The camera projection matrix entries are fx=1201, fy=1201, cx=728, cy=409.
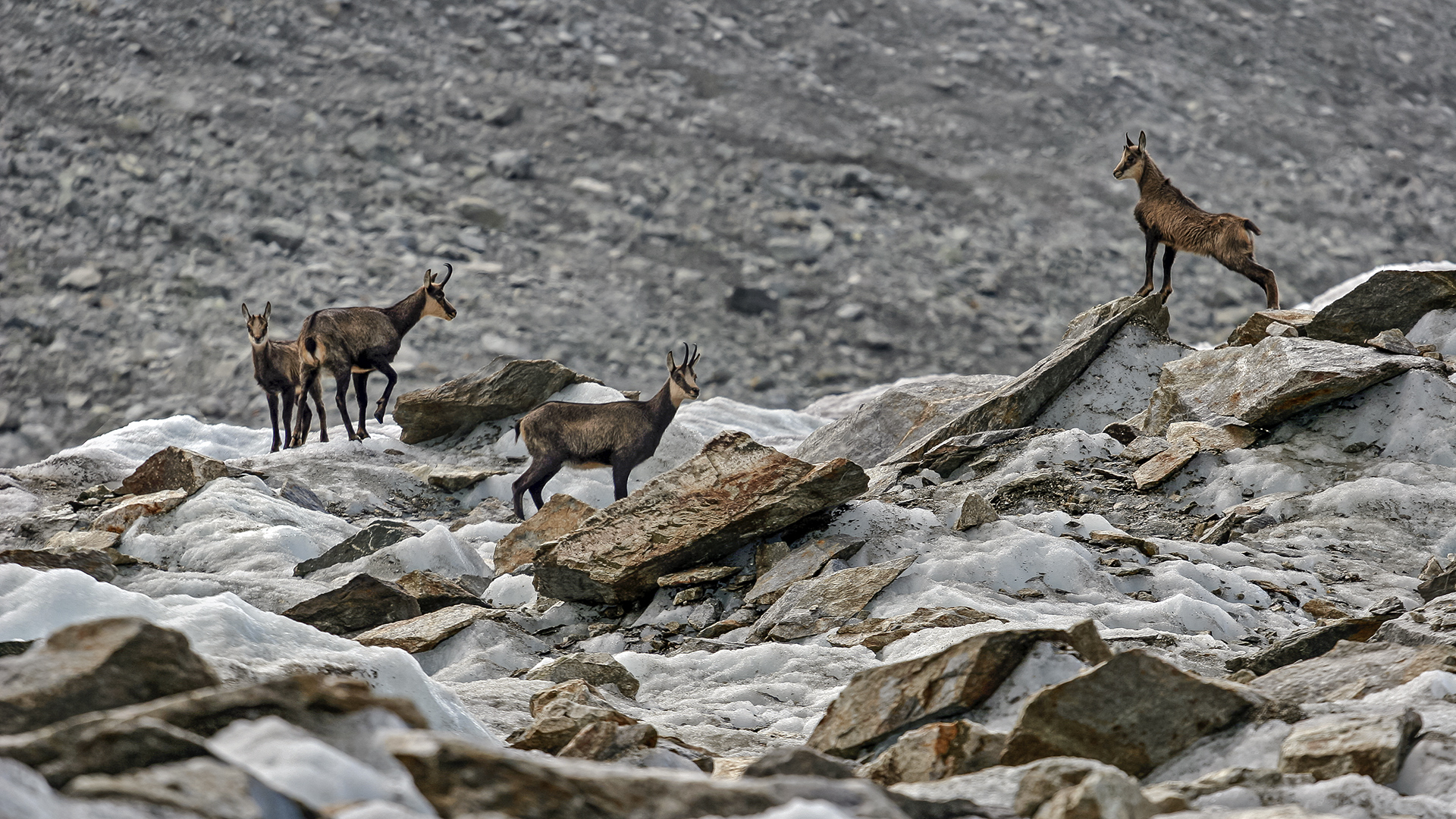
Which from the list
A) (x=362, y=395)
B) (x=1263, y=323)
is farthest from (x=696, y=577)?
(x=362, y=395)

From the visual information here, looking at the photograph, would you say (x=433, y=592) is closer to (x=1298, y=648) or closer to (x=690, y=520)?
(x=690, y=520)

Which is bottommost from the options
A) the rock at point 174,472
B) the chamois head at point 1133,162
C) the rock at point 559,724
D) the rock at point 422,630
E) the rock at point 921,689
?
the rock at point 174,472

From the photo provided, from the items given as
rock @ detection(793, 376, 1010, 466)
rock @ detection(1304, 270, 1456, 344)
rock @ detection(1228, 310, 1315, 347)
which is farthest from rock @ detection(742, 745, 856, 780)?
rock @ detection(1228, 310, 1315, 347)

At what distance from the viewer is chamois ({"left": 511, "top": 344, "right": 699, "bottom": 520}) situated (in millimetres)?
11266

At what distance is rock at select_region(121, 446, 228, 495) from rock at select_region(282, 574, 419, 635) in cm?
396

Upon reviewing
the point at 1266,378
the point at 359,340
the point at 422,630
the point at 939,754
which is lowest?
the point at 359,340

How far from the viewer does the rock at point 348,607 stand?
7.08 m

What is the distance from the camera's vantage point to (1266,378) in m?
8.72

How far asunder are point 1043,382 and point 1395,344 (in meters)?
2.62

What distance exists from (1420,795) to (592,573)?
16.7ft

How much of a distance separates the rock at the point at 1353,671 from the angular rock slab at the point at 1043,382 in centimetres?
517

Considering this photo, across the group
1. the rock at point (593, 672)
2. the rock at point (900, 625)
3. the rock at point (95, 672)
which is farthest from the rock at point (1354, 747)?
the rock at point (593, 672)

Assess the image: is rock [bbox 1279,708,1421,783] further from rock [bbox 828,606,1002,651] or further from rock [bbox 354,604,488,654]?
rock [bbox 354,604,488,654]

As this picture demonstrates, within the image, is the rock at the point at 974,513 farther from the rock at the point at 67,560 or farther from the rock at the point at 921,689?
the rock at the point at 67,560
